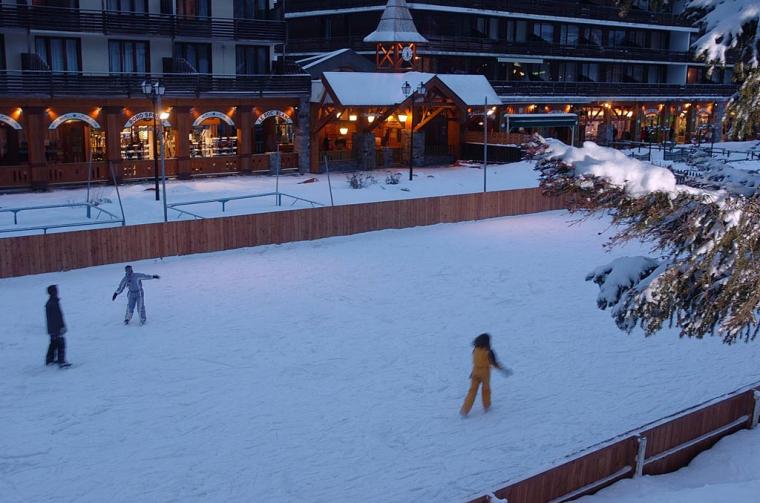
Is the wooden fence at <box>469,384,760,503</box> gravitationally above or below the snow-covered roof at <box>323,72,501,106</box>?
below

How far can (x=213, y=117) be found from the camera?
127 ft

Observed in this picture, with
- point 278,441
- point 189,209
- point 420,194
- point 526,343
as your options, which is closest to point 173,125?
point 189,209

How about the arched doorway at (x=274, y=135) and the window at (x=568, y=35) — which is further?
the window at (x=568, y=35)

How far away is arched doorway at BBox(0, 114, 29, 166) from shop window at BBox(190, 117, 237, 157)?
7.64m

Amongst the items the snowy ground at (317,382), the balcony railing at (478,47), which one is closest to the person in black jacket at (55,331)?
the snowy ground at (317,382)

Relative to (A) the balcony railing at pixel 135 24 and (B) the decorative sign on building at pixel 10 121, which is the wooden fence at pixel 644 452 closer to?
(B) the decorative sign on building at pixel 10 121

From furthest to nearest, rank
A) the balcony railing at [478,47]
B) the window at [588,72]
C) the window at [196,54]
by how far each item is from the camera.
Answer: the window at [588,72] → the balcony railing at [478,47] → the window at [196,54]

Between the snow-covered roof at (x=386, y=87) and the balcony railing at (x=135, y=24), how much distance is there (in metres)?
4.29

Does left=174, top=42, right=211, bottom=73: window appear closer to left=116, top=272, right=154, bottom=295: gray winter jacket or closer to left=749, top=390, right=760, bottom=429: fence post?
left=116, top=272, right=154, bottom=295: gray winter jacket

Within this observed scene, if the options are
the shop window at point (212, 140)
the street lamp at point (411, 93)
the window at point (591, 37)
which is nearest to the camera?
the street lamp at point (411, 93)

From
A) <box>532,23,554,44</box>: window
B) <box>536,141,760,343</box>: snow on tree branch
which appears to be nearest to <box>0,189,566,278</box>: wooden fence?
<box>536,141,760,343</box>: snow on tree branch

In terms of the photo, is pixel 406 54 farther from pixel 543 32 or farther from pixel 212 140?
pixel 543 32

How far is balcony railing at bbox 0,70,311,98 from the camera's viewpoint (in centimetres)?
3253

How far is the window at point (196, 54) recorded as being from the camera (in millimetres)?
39531
